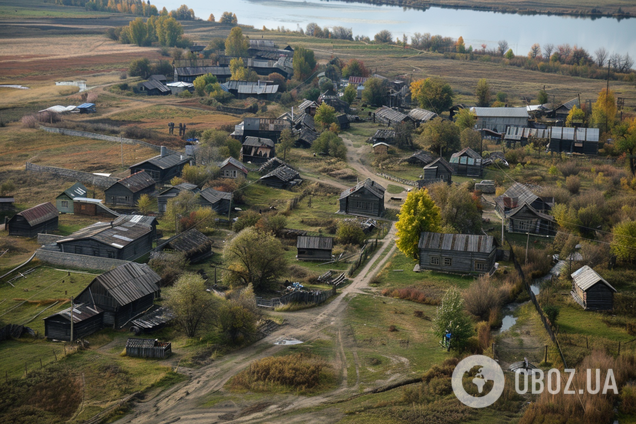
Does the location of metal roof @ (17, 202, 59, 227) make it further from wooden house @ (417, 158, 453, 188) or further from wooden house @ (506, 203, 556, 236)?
wooden house @ (506, 203, 556, 236)

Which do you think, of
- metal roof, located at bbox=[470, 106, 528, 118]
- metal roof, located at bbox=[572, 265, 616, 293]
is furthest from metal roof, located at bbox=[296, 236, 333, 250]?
metal roof, located at bbox=[470, 106, 528, 118]

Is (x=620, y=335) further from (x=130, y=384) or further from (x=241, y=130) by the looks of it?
(x=241, y=130)

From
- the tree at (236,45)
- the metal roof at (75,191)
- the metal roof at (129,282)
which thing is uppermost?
the tree at (236,45)

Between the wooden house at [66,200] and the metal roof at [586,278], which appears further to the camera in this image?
the wooden house at [66,200]

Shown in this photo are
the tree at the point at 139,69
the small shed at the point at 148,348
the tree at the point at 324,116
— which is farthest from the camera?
the tree at the point at 139,69

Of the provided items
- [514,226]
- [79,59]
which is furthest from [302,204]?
[79,59]

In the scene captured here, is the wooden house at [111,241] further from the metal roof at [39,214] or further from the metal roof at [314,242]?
the metal roof at [314,242]

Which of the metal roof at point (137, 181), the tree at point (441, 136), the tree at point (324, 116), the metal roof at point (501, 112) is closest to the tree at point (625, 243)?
the tree at point (441, 136)
